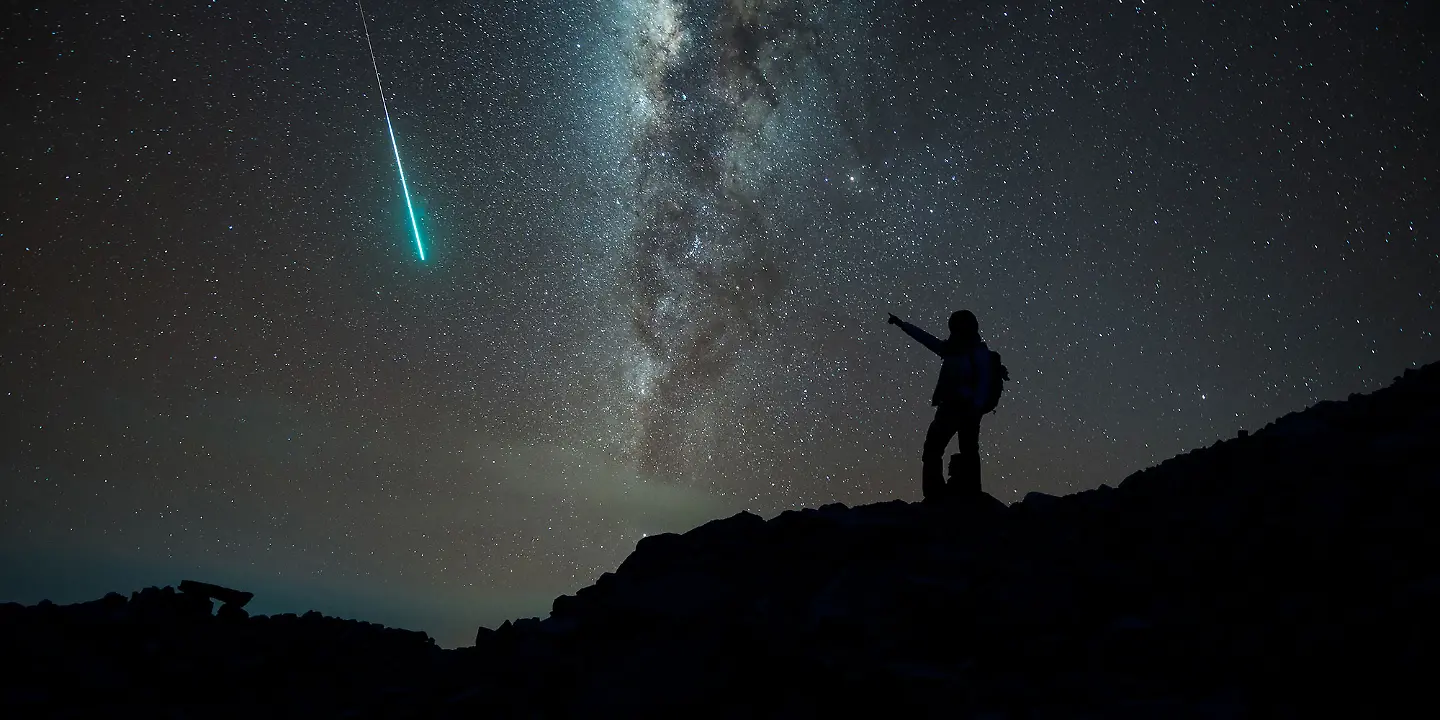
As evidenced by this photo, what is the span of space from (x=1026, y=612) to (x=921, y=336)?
3488 millimetres

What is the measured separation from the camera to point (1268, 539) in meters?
5.26

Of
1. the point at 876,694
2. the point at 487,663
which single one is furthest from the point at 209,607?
the point at 876,694

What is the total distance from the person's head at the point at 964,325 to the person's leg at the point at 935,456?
2.72 ft

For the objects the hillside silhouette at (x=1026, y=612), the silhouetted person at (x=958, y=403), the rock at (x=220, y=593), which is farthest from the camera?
the rock at (x=220, y=593)

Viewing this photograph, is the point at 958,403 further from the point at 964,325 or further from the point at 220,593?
the point at 220,593

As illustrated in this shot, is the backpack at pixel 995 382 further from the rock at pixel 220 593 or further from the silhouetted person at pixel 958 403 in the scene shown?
the rock at pixel 220 593

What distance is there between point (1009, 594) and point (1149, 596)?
0.93 meters

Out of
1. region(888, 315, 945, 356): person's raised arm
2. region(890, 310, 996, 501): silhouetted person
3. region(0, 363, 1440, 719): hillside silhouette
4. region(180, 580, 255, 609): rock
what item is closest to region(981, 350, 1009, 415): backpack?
region(890, 310, 996, 501): silhouetted person

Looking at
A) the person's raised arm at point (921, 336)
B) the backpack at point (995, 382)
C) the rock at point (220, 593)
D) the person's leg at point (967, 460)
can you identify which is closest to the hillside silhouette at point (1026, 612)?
the person's leg at point (967, 460)

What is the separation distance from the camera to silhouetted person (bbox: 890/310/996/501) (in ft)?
24.9

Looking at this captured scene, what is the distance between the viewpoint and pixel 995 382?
7707mm

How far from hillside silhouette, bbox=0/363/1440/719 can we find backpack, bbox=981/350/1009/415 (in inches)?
39.2

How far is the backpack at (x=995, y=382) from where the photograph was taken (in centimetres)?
767

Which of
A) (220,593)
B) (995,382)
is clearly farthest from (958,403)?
(220,593)
